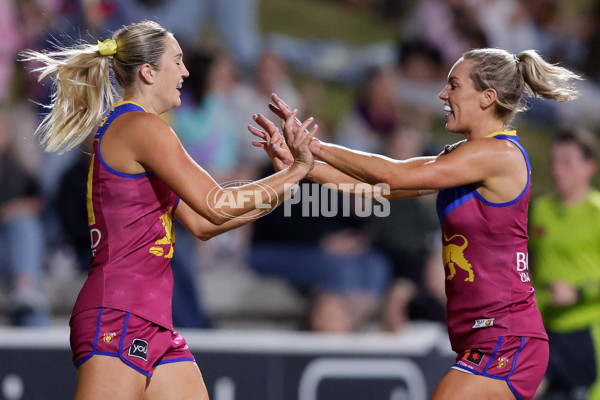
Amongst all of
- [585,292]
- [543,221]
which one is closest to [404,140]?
[543,221]

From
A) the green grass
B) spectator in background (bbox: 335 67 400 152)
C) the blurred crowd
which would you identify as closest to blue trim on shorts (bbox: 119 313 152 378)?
the blurred crowd

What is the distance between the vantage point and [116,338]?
3314 millimetres

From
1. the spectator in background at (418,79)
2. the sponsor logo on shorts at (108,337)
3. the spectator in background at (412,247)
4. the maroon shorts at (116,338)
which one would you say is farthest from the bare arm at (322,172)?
the spectator in background at (418,79)

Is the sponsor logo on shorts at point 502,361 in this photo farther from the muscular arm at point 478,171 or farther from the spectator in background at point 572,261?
the spectator in background at point 572,261

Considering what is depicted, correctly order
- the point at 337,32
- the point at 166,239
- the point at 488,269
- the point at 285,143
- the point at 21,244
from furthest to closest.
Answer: the point at 337,32 < the point at 21,244 < the point at 285,143 < the point at 488,269 < the point at 166,239

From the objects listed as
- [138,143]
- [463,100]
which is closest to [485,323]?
[463,100]

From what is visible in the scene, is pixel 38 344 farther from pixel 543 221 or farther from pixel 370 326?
pixel 543 221

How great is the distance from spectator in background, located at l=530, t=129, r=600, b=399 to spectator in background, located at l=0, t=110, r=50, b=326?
11.7 ft

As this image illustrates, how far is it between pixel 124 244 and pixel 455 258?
138 centimetres

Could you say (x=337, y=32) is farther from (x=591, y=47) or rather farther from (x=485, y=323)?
(x=485, y=323)

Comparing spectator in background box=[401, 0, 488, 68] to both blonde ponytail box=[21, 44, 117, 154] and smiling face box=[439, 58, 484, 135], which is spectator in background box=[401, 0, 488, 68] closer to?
smiling face box=[439, 58, 484, 135]

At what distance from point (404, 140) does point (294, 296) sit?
1.57m

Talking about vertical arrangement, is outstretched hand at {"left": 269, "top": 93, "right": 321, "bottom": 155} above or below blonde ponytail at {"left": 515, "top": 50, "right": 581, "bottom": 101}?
below

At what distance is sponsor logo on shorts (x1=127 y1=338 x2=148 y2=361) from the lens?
3.34 m
